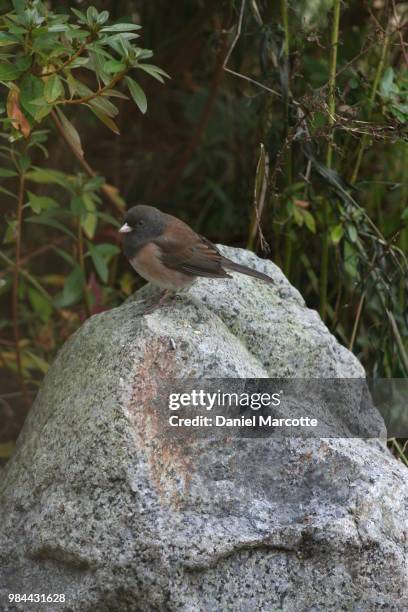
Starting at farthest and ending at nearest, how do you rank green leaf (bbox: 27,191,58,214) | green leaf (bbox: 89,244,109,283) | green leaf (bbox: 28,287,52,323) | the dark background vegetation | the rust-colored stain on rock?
green leaf (bbox: 28,287,52,323) → green leaf (bbox: 89,244,109,283) → the dark background vegetation → green leaf (bbox: 27,191,58,214) → the rust-colored stain on rock

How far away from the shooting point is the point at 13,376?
3.87 meters

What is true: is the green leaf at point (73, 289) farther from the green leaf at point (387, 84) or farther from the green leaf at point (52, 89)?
the green leaf at point (387, 84)

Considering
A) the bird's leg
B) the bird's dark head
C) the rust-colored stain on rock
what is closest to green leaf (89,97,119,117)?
the bird's dark head

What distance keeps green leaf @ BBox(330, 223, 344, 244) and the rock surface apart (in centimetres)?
90

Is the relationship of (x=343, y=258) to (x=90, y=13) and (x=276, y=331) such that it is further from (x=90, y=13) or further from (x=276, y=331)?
(x=90, y=13)

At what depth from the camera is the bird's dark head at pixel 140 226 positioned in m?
2.82

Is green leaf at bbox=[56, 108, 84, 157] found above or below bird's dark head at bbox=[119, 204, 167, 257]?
above

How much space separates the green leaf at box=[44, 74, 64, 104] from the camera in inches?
90.7

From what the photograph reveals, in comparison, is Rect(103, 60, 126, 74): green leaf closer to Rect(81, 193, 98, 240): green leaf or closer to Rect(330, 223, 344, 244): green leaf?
Rect(81, 193, 98, 240): green leaf

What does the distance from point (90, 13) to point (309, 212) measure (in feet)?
4.58

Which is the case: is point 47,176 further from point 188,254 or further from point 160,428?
point 160,428

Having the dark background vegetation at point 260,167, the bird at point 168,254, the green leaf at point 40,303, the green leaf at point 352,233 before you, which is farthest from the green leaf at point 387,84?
the green leaf at point 40,303

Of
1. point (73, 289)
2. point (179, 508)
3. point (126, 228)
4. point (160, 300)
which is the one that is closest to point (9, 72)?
→ point (126, 228)

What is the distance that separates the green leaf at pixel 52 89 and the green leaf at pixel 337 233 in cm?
122
